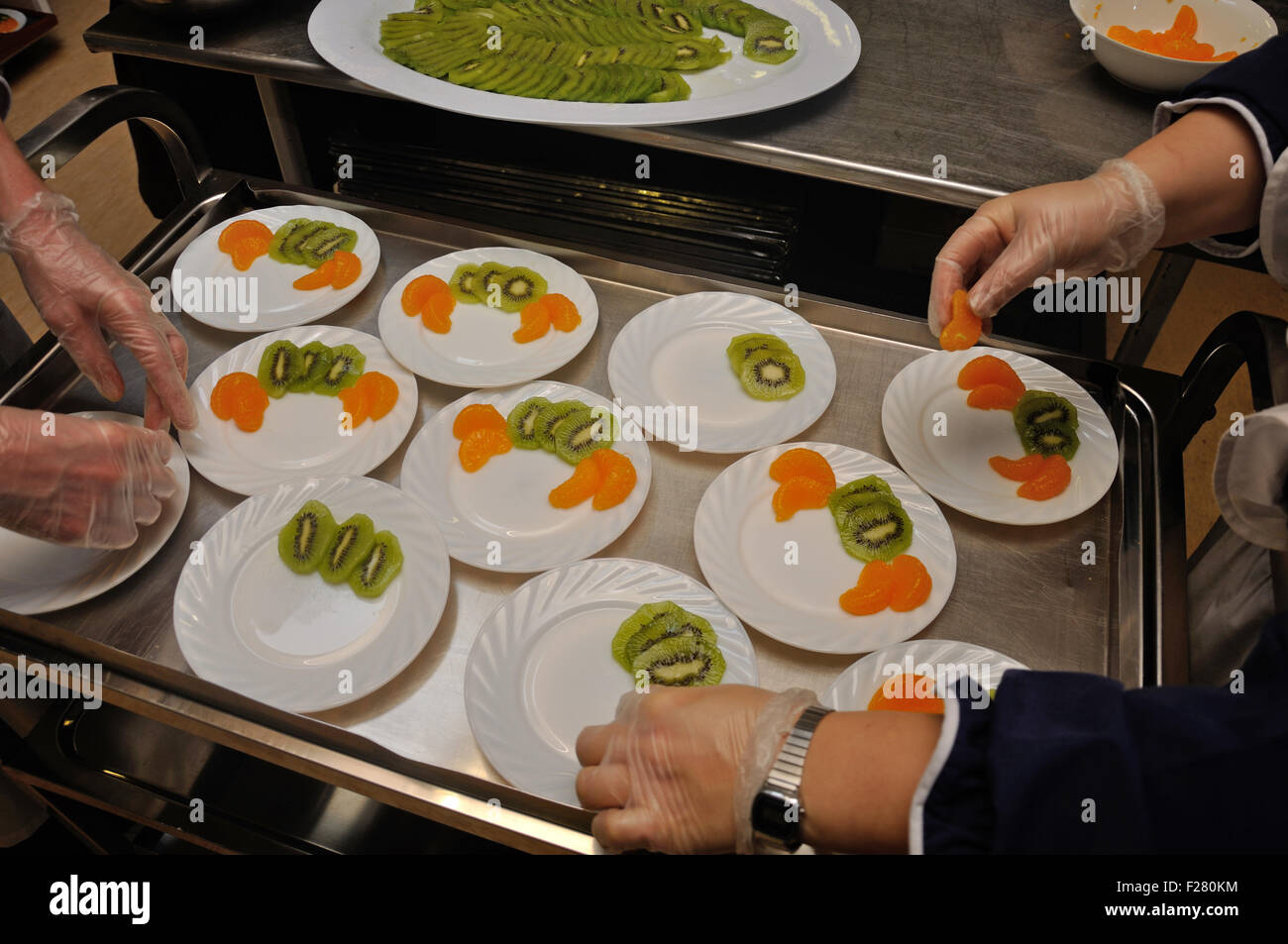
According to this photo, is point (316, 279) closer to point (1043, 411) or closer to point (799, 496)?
point (799, 496)

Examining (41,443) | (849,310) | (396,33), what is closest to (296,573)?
(41,443)

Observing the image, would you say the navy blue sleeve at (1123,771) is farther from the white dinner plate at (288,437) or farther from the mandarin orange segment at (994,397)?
the white dinner plate at (288,437)

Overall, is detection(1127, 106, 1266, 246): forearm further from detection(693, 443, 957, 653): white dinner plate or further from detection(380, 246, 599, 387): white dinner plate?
detection(380, 246, 599, 387): white dinner plate

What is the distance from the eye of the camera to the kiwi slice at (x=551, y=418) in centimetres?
194

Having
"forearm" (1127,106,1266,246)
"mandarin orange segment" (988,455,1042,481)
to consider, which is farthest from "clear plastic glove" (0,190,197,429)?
"forearm" (1127,106,1266,246)

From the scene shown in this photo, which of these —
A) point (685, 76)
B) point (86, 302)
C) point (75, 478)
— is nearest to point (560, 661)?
point (75, 478)

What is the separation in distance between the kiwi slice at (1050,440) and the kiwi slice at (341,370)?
1.56m

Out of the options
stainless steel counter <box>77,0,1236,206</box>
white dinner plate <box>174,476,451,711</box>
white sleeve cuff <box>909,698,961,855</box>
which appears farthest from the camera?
stainless steel counter <box>77,0,1236,206</box>

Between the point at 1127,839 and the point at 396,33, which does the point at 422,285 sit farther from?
the point at 1127,839

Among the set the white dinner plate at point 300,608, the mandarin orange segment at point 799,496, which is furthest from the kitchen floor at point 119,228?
the white dinner plate at point 300,608

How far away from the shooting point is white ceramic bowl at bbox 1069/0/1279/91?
7.91 feet

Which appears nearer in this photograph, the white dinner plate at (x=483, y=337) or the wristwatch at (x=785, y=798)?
the wristwatch at (x=785, y=798)

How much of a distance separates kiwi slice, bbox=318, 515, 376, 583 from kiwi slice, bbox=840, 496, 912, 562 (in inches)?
38.6

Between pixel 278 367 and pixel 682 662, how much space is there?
1.23m
